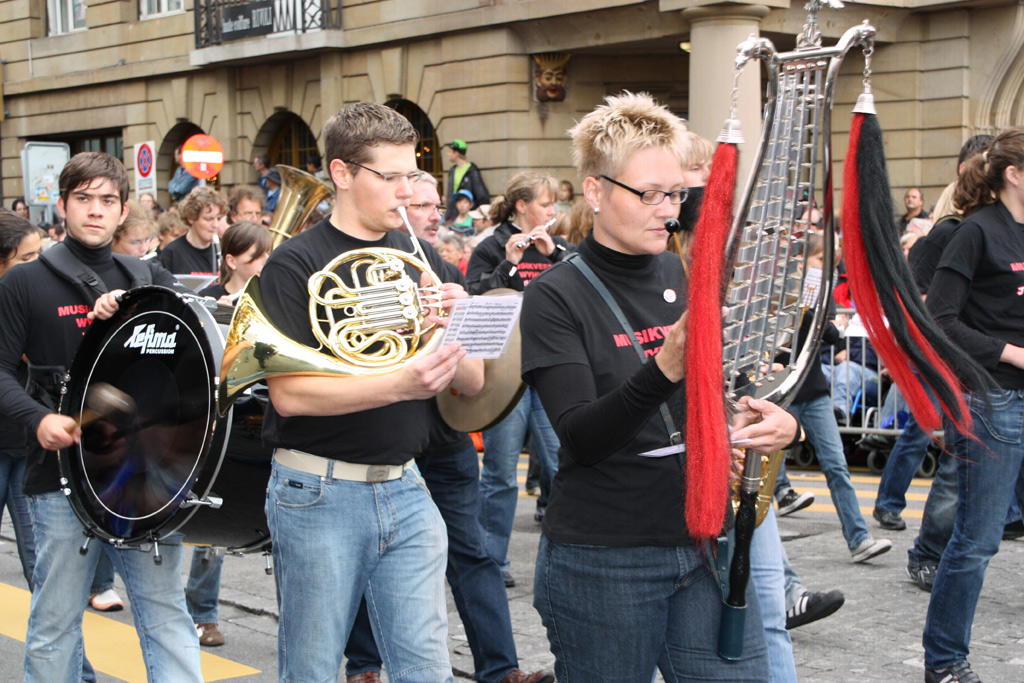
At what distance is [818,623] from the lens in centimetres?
550

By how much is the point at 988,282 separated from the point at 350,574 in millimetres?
2757

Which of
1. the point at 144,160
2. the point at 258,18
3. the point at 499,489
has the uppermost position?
the point at 258,18

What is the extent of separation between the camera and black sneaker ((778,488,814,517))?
7488mm

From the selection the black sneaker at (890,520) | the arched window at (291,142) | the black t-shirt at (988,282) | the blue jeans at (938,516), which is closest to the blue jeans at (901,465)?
the black sneaker at (890,520)

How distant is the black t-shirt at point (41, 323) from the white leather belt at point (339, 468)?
1083 mm

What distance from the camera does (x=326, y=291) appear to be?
3.30m

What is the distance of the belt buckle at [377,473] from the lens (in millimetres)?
3295

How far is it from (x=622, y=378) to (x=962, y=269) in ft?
7.55

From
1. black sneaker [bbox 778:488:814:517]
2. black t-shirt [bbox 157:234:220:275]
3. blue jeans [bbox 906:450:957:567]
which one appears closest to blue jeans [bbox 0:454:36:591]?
black t-shirt [bbox 157:234:220:275]

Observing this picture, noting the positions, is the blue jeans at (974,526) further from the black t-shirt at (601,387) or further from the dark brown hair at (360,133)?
the dark brown hair at (360,133)

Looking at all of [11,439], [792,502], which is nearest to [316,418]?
[11,439]

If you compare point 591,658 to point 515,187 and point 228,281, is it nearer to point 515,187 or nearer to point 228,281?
point 228,281

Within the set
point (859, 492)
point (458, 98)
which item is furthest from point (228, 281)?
point (458, 98)

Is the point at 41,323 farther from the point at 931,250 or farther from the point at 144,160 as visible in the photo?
the point at 144,160
